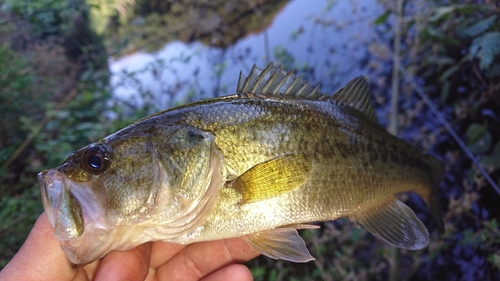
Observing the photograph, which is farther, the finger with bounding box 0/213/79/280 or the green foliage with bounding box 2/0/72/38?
the green foliage with bounding box 2/0/72/38

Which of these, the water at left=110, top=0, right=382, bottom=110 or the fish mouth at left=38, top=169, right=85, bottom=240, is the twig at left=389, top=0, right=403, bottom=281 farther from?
the fish mouth at left=38, top=169, right=85, bottom=240

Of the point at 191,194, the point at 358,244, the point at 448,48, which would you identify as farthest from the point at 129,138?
the point at 448,48

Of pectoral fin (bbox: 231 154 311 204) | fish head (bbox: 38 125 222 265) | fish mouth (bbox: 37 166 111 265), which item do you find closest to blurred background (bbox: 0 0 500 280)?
pectoral fin (bbox: 231 154 311 204)

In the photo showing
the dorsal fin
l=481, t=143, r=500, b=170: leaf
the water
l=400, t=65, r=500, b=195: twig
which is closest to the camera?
the dorsal fin

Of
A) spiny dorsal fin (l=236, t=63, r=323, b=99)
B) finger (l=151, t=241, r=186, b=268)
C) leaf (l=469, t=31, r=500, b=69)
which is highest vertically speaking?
leaf (l=469, t=31, r=500, b=69)

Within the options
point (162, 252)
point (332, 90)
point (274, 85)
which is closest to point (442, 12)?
point (332, 90)

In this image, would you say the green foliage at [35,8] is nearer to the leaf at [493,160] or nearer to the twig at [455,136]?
the twig at [455,136]

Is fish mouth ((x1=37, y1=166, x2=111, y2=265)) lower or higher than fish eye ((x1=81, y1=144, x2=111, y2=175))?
lower
